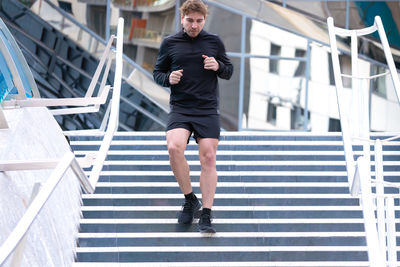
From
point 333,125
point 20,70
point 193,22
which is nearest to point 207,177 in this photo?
point 193,22

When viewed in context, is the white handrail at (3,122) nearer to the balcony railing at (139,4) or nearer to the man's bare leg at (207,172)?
the man's bare leg at (207,172)

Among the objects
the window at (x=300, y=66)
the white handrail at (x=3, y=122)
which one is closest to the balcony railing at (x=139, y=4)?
the window at (x=300, y=66)

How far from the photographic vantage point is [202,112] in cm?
600

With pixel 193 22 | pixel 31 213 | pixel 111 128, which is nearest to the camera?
pixel 31 213

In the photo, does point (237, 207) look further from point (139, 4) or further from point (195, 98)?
point (139, 4)

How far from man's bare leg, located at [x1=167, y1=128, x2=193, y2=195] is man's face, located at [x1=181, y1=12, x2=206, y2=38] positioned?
653mm

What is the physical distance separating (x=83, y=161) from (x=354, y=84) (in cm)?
391

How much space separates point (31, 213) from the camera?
3.49m

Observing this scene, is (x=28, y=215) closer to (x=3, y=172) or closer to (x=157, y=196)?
(x=3, y=172)

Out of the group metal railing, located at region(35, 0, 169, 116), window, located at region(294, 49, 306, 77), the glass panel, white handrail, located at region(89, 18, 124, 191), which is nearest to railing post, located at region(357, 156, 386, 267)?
white handrail, located at region(89, 18, 124, 191)

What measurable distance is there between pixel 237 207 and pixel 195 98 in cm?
102

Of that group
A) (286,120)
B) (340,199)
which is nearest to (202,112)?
(340,199)

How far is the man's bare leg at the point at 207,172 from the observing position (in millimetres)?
5910

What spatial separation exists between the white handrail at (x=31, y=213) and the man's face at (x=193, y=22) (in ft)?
6.11
